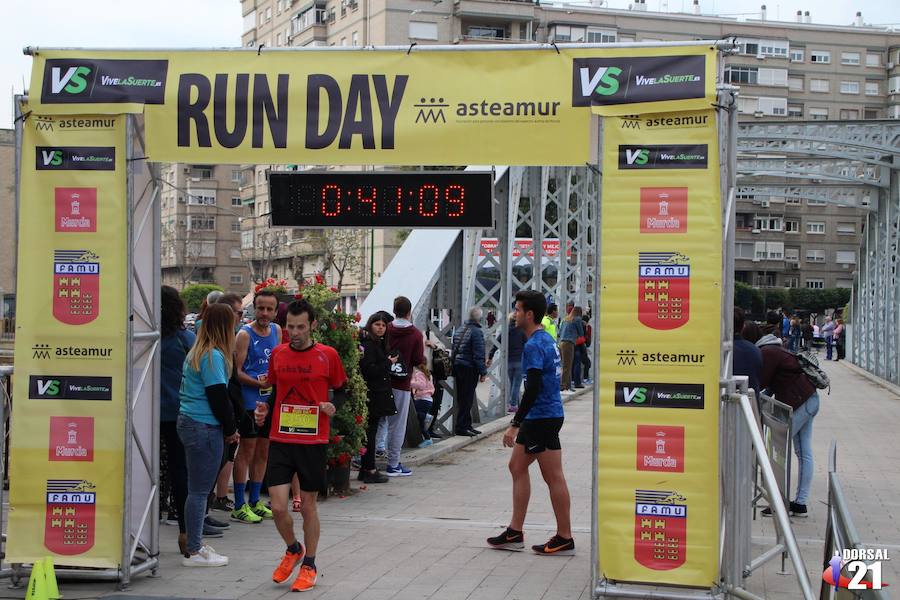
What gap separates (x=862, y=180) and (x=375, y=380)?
2443 cm

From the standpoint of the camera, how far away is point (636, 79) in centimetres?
748

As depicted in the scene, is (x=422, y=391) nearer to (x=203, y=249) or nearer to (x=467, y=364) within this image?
(x=467, y=364)

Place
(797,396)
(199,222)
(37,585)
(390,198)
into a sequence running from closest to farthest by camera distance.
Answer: (37,585) → (390,198) → (797,396) → (199,222)

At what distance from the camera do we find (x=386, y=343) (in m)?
12.5

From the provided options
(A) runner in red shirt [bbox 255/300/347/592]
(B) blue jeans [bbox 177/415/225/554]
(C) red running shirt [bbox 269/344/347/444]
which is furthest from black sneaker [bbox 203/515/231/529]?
(C) red running shirt [bbox 269/344/347/444]

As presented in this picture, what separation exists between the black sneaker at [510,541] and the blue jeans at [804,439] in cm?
338

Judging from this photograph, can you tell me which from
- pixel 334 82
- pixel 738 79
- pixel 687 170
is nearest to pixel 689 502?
pixel 687 170

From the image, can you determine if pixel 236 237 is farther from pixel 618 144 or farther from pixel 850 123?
pixel 618 144

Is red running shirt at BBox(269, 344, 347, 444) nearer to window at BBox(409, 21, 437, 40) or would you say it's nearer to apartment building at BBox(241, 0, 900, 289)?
Answer: window at BBox(409, 21, 437, 40)

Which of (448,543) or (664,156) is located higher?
(664,156)

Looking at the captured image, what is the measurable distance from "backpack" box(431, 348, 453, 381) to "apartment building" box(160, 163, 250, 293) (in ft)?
261

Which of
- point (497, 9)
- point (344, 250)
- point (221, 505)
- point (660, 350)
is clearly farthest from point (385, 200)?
point (497, 9)

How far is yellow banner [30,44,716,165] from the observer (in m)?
7.71

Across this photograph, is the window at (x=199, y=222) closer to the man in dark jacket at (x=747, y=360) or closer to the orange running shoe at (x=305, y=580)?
the man in dark jacket at (x=747, y=360)
